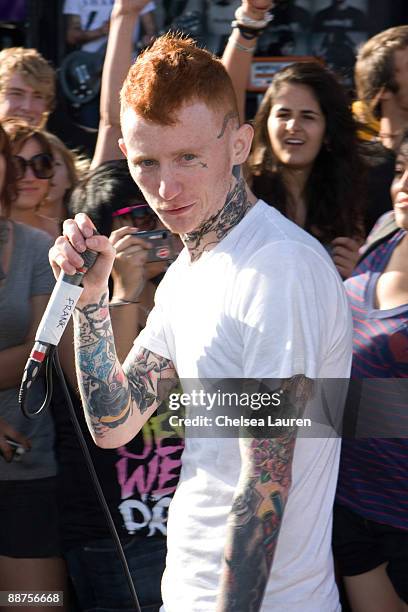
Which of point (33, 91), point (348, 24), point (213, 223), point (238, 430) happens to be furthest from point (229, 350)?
point (348, 24)

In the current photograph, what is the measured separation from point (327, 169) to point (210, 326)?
5.50ft

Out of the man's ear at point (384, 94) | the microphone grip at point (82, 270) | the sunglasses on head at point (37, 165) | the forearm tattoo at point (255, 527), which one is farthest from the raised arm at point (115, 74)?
the forearm tattoo at point (255, 527)

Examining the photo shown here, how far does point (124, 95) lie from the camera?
6.14ft

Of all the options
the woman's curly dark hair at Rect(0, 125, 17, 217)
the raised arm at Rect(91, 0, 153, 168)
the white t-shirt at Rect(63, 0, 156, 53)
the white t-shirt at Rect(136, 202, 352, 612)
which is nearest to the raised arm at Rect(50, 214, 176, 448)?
the white t-shirt at Rect(136, 202, 352, 612)

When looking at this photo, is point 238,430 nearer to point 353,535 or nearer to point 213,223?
point 213,223

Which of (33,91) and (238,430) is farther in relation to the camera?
(33,91)

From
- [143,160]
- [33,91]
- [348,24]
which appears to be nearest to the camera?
[143,160]

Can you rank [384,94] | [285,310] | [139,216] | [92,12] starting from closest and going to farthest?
[285,310]
[139,216]
[384,94]
[92,12]

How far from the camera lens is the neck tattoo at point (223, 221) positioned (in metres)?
1.92

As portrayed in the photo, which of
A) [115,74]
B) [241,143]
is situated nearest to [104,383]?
[241,143]

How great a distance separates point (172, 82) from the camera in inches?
71.0

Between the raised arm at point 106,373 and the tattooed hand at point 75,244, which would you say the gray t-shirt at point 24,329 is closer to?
the raised arm at point 106,373

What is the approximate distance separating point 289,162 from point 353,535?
1.27 m

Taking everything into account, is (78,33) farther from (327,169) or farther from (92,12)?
(327,169)
